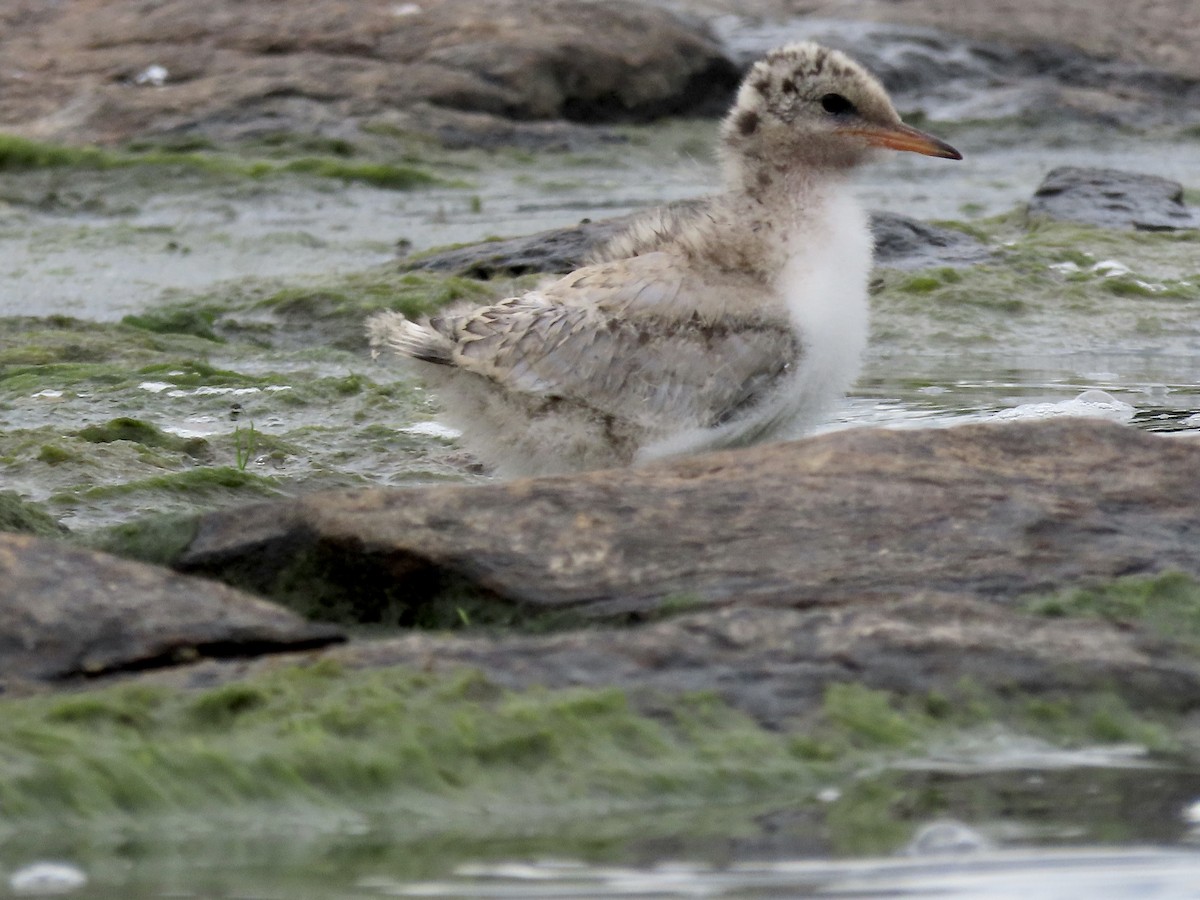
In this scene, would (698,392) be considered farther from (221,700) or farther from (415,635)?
Result: (221,700)

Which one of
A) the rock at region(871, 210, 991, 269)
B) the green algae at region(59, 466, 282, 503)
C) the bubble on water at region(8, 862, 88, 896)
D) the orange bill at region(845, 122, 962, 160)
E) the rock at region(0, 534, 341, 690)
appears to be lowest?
the rock at region(871, 210, 991, 269)

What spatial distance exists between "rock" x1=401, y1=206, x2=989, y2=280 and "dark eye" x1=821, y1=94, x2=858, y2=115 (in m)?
2.98

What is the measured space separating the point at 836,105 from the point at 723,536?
190 centimetres

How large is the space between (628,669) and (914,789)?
563 mm

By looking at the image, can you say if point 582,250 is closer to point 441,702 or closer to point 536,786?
point 441,702

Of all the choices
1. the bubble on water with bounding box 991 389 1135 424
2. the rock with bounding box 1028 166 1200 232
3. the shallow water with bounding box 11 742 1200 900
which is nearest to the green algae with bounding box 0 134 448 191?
the rock with bounding box 1028 166 1200 232

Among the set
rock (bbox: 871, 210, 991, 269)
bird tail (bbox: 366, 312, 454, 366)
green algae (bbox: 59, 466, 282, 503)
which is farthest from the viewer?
rock (bbox: 871, 210, 991, 269)

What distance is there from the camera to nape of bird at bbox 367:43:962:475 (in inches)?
199

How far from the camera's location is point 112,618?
3656mm

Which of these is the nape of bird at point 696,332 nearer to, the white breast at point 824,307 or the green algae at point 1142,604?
the white breast at point 824,307

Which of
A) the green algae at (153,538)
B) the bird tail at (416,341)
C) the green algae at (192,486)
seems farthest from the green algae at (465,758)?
the green algae at (192,486)

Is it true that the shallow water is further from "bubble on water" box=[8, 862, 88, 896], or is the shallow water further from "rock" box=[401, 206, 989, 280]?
"rock" box=[401, 206, 989, 280]

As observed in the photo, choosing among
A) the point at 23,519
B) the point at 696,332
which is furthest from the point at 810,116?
the point at 23,519

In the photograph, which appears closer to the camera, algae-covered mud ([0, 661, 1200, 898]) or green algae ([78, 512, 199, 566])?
algae-covered mud ([0, 661, 1200, 898])
